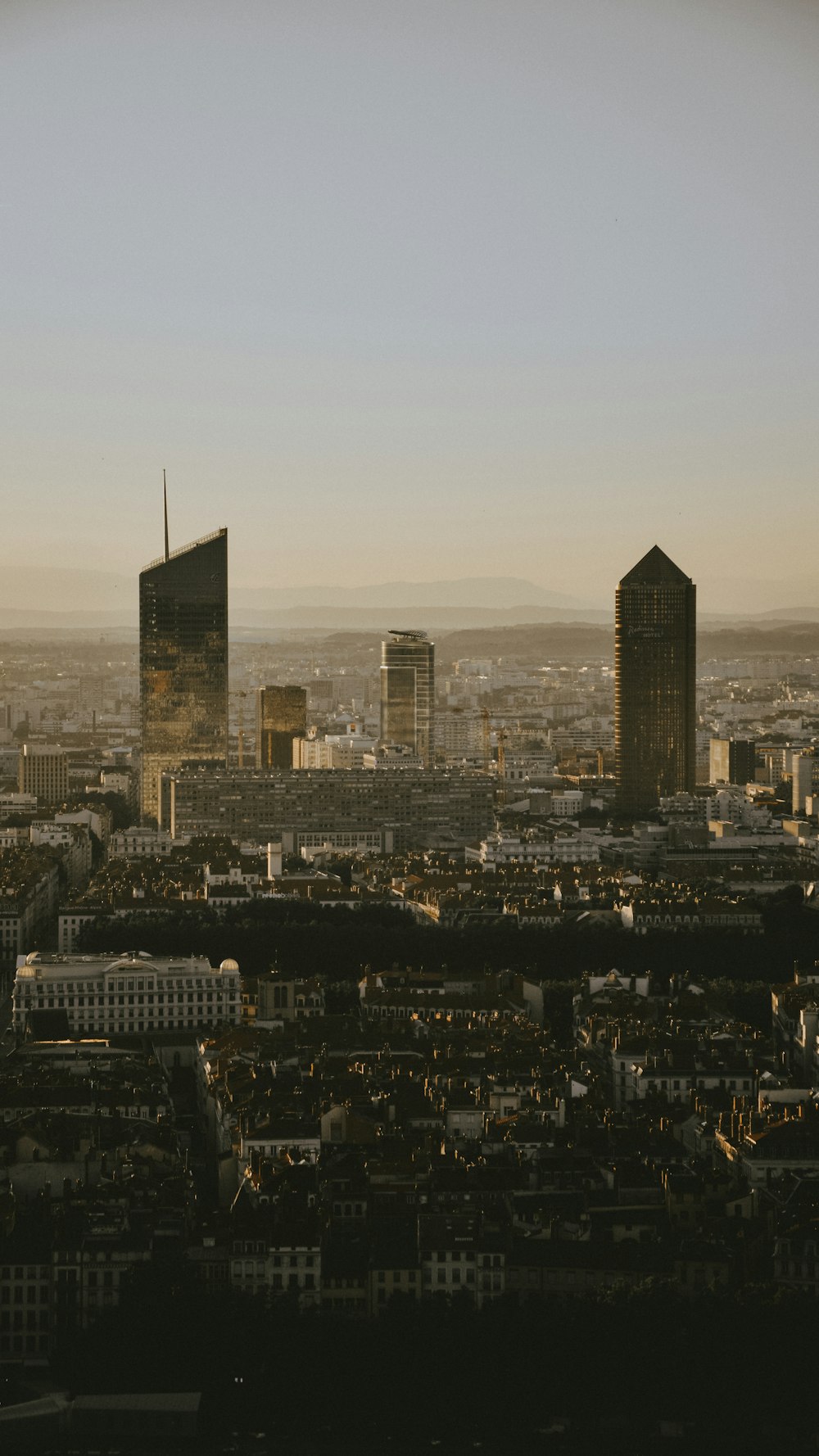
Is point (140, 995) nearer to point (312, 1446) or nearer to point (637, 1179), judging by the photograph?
point (637, 1179)

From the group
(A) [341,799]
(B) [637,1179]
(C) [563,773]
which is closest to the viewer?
(B) [637,1179]

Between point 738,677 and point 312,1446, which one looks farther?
point 738,677

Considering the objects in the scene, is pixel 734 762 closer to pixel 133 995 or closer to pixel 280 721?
pixel 280 721

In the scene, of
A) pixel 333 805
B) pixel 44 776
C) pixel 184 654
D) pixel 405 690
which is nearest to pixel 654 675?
pixel 184 654

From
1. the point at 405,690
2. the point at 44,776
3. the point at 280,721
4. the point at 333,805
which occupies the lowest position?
the point at 333,805

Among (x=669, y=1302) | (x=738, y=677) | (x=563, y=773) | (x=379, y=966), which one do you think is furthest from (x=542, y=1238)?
(x=738, y=677)

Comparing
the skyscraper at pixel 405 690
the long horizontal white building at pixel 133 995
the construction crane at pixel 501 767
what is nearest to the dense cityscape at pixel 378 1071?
the long horizontal white building at pixel 133 995

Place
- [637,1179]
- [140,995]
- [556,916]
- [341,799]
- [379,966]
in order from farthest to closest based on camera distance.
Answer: [341,799]
[556,916]
[379,966]
[140,995]
[637,1179]
